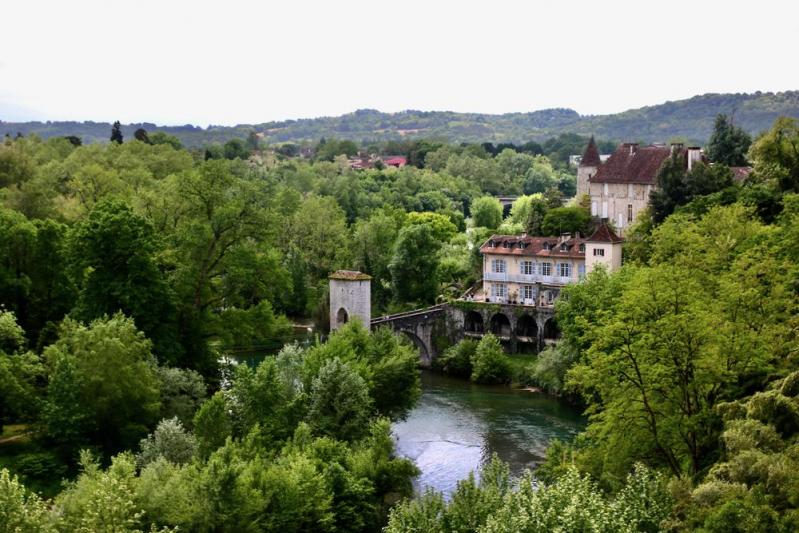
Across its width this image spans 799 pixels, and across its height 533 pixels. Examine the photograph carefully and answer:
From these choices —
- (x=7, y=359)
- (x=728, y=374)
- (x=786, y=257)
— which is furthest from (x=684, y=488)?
(x=7, y=359)

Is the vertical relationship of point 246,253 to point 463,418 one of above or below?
above

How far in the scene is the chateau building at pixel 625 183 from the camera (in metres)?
78.6

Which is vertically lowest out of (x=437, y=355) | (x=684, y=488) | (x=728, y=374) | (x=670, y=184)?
(x=437, y=355)

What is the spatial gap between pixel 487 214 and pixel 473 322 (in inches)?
1695

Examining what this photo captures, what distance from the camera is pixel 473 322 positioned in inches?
2926

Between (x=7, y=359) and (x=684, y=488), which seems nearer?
(x=684, y=488)

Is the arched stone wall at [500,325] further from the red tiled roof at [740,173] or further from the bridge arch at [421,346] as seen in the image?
the red tiled roof at [740,173]

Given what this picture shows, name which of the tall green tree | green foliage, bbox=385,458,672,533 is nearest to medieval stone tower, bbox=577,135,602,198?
the tall green tree

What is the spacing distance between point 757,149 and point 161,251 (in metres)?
36.4

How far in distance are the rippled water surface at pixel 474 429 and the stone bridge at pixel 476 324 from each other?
285 inches

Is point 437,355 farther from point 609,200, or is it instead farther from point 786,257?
point 786,257

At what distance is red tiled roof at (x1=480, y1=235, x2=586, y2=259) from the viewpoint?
72.6 m

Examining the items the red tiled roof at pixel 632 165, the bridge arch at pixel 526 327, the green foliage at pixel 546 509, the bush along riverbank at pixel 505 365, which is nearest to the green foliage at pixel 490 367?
the bush along riverbank at pixel 505 365

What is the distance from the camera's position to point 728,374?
1256 inches
